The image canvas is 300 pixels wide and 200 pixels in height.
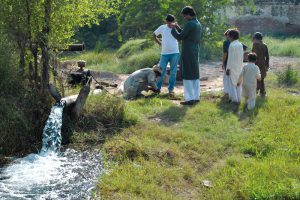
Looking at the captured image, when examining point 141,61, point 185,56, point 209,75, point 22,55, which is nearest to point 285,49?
point 209,75

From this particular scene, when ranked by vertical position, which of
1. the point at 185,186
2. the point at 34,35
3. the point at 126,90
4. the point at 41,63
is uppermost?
the point at 34,35

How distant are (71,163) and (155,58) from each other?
26.2 feet

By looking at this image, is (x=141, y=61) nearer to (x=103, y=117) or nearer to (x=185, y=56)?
(x=185, y=56)

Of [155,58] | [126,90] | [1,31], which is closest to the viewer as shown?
[1,31]

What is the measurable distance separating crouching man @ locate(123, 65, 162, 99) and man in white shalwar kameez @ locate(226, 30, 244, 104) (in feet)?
5.14

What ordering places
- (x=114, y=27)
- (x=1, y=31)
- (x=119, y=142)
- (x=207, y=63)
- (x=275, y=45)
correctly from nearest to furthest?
1. (x=119, y=142)
2. (x=1, y=31)
3. (x=207, y=63)
4. (x=275, y=45)
5. (x=114, y=27)

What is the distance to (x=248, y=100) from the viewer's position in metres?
8.66

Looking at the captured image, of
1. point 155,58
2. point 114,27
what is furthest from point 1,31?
point 114,27

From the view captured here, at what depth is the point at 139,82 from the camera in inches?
365

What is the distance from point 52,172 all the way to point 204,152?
2.27 metres

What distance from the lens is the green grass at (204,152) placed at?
522 centimetres

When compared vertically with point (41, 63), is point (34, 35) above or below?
above

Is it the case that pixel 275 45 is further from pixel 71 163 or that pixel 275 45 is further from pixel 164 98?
pixel 71 163

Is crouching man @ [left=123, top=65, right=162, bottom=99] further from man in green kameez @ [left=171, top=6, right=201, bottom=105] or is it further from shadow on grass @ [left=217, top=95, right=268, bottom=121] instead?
shadow on grass @ [left=217, top=95, right=268, bottom=121]
